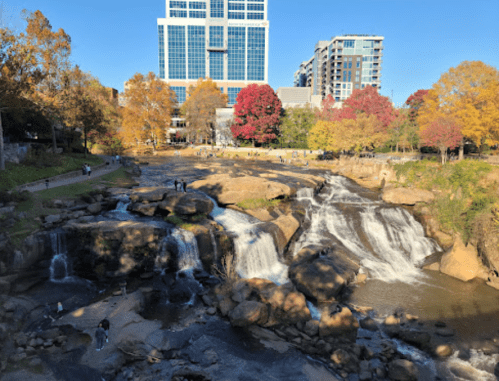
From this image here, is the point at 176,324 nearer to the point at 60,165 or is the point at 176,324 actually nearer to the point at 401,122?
the point at 60,165

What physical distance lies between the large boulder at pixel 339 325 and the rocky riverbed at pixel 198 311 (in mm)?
40

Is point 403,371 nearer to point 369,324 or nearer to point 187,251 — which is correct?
point 369,324

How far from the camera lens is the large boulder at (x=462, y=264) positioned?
18.1 metres

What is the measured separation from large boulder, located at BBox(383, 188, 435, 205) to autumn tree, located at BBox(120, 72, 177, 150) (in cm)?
4429

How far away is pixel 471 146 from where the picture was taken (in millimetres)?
46188

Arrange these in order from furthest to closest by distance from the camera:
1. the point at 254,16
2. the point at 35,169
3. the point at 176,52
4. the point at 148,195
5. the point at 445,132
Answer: the point at 254,16, the point at 176,52, the point at 445,132, the point at 35,169, the point at 148,195

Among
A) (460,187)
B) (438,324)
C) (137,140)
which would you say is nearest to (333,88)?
(137,140)

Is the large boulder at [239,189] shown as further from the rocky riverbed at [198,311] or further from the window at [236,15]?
the window at [236,15]

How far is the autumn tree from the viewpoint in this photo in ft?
183

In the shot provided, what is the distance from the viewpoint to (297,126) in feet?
205

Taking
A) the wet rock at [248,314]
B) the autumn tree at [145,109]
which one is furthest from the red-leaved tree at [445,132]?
the autumn tree at [145,109]

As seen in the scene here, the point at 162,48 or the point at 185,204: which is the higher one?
the point at 162,48

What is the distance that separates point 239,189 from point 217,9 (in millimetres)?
96604

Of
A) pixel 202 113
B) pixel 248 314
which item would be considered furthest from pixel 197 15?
pixel 248 314
